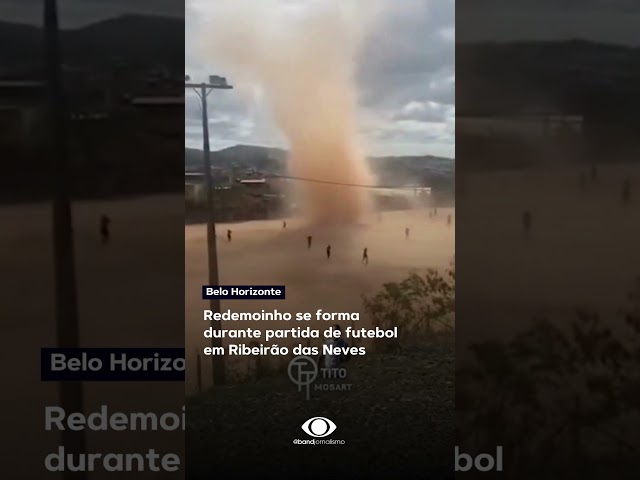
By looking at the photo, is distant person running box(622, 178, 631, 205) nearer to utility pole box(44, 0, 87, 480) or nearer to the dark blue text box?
the dark blue text box

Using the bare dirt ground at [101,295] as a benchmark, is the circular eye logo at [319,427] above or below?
below

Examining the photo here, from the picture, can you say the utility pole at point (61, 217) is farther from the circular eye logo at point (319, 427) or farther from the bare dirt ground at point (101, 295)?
the circular eye logo at point (319, 427)

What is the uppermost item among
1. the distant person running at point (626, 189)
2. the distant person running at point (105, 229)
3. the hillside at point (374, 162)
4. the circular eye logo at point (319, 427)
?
the hillside at point (374, 162)

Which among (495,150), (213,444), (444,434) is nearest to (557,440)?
(444,434)

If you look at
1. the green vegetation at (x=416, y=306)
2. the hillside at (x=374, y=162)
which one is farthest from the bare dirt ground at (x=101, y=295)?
the green vegetation at (x=416, y=306)

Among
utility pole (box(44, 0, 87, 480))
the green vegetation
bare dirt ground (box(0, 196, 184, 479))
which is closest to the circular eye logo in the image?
the green vegetation

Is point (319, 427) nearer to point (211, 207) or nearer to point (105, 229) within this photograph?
point (211, 207)

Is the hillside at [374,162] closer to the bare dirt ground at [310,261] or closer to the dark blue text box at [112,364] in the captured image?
the bare dirt ground at [310,261]

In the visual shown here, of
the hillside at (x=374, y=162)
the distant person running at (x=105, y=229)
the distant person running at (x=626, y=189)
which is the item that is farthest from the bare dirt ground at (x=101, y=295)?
the distant person running at (x=626, y=189)
